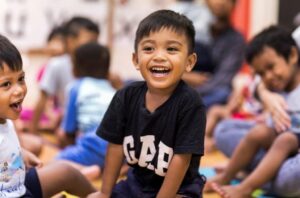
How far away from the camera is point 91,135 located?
81.4 inches

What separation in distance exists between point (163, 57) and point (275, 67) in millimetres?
641

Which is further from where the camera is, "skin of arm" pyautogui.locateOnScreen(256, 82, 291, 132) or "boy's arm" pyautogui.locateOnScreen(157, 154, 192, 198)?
"skin of arm" pyautogui.locateOnScreen(256, 82, 291, 132)

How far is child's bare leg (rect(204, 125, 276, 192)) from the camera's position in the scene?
1820 millimetres

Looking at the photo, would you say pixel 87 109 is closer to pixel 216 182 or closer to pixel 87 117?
pixel 87 117

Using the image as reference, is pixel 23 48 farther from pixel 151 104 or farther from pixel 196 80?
pixel 151 104

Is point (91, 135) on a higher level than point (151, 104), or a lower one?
lower

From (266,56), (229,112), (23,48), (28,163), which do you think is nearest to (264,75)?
(266,56)

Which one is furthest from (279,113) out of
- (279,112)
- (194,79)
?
(194,79)

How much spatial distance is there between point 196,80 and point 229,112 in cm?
26

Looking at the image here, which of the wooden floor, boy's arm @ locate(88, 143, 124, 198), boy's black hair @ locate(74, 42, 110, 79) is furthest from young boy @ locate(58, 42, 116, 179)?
boy's arm @ locate(88, 143, 124, 198)

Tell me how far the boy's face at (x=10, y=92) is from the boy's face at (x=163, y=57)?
268mm

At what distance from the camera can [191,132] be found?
1274 millimetres

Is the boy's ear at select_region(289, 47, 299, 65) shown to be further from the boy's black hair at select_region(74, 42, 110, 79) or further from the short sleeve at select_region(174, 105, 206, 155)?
the boy's black hair at select_region(74, 42, 110, 79)

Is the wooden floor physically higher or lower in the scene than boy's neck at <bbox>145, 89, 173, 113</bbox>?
lower
